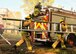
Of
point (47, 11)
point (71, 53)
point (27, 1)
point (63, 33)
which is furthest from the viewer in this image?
point (27, 1)

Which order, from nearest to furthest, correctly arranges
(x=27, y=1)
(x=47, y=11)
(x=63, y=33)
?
1. (x=63, y=33)
2. (x=47, y=11)
3. (x=27, y=1)

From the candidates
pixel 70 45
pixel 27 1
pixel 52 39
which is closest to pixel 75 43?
pixel 70 45

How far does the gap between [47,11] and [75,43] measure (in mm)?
3035

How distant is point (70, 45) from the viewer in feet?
54.3

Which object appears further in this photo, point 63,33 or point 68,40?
point 68,40

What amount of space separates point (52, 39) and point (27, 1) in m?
48.4

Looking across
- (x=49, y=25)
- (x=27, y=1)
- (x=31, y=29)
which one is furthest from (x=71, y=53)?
(x=27, y=1)

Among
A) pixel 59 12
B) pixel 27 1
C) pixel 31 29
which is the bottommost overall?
pixel 31 29

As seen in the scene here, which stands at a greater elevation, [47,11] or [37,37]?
[47,11]

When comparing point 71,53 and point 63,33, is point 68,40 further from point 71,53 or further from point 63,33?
point 71,53

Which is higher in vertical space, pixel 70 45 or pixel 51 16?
pixel 51 16

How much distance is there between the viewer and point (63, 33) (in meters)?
15.0

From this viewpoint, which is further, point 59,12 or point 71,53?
point 59,12

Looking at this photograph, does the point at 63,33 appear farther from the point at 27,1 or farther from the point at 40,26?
the point at 27,1
